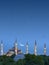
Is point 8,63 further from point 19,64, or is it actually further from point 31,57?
point 31,57

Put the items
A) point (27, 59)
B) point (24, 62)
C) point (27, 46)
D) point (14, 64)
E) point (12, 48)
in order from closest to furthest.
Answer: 1. point (14, 64)
2. point (24, 62)
3. point (27, 59)
4. point (12, 48)
5. point (27, 46)

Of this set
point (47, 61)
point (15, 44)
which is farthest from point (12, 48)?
point (47, 61)

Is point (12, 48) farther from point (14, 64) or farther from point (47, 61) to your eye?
point (14, 64)

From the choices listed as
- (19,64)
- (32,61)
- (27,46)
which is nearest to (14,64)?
(19,64)

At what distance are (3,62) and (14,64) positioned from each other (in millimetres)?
1855

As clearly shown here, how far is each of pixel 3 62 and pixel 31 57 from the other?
11.1ft

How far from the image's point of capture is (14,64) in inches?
963

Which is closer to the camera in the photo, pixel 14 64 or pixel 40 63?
pixel 14 64

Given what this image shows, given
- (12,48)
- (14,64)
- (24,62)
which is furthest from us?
(12,48)

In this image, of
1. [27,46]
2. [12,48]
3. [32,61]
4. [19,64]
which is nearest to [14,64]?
[19,64]

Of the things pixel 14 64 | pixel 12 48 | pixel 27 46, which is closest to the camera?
pixel 14 64

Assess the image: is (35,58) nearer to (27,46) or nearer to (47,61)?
(47,61)

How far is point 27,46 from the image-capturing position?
212ft

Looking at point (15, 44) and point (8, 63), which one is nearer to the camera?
point (8, 63)
